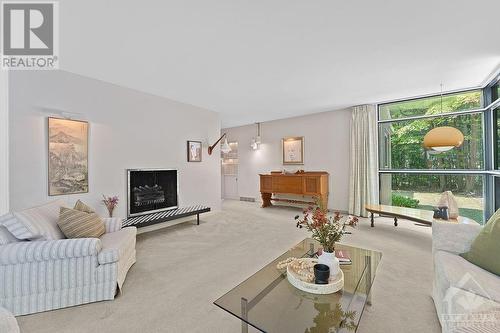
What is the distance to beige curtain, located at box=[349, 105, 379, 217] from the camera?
194 inches

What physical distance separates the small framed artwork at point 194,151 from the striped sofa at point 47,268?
2.97 meters

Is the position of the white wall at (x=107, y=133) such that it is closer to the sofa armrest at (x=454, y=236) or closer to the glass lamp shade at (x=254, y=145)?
the glass lamp shade at (x=254, y=145)

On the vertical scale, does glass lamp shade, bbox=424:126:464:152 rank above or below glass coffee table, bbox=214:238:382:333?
above

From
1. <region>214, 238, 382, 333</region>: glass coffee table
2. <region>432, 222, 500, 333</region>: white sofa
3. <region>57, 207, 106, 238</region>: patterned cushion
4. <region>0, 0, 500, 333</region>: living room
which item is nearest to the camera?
<region>432, 222, 500, 333</region>: white sofa

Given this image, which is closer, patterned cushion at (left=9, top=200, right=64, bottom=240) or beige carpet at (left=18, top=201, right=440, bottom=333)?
beige carpet at (left=18, top=201, right=440, bottom=333)

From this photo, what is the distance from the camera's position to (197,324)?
1.66 m

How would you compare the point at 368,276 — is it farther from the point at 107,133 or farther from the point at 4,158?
the point at 4,158

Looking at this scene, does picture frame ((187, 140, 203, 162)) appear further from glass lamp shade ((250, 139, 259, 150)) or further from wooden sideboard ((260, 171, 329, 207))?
glass lamp shade ((250, 139, 259, 150))

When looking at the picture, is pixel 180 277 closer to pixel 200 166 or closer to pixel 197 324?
pixel 197 324

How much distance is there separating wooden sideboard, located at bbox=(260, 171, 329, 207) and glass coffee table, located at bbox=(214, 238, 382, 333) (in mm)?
3763

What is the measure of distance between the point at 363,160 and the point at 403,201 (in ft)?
4.02

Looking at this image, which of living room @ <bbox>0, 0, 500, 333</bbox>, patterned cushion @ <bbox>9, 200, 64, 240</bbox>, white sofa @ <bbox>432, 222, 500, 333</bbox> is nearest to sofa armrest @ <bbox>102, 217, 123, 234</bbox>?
living room @ <bbox>0, 0, 500, 333</bbox>

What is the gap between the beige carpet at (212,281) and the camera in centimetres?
166

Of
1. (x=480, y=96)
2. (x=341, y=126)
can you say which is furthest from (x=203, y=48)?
(x=480, y=96)
